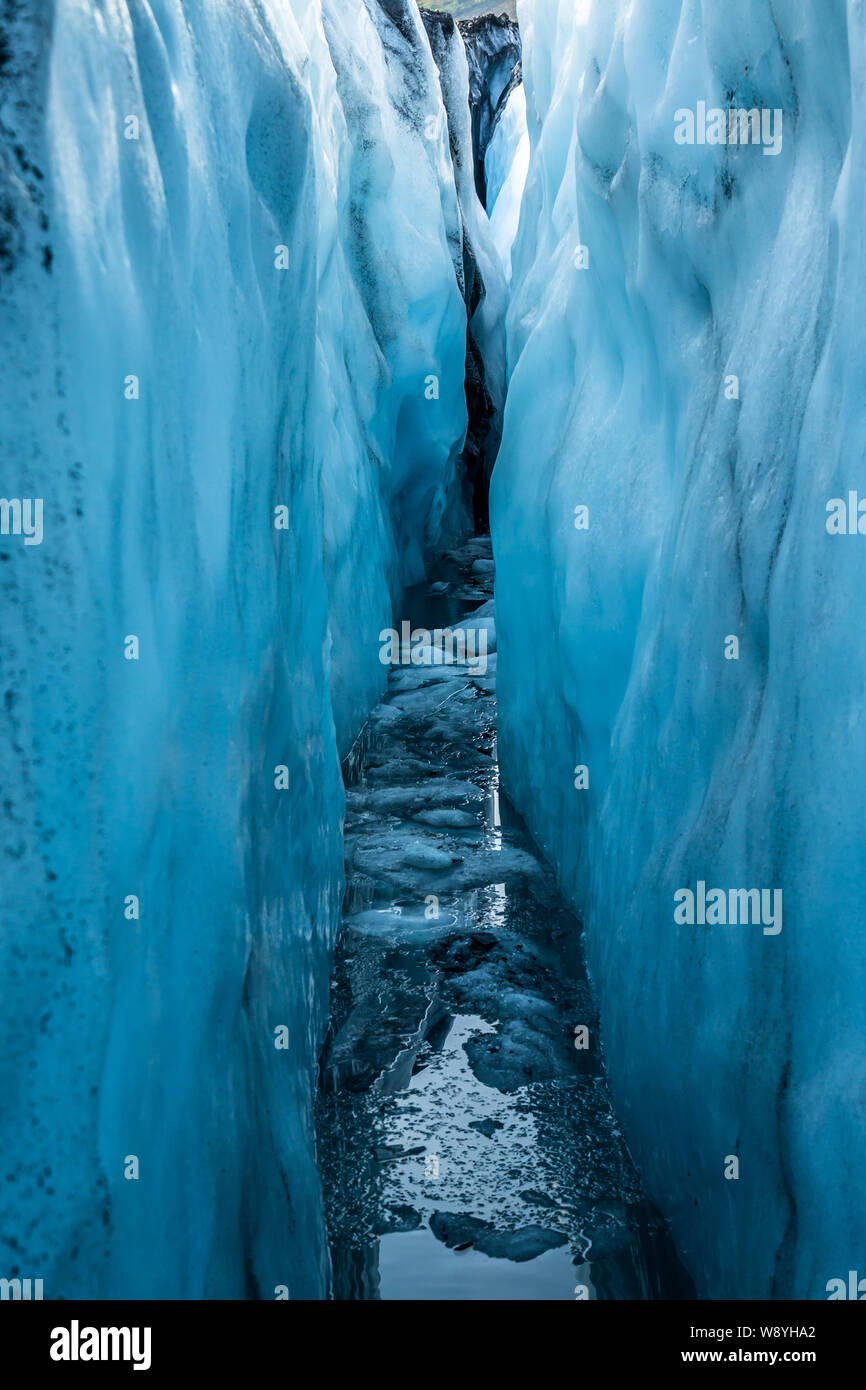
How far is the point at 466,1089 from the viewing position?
3.88 meters

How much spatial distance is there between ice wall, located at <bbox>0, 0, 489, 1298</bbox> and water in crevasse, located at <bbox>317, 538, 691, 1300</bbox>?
0.24 metres

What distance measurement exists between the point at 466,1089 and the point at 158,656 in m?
2.20

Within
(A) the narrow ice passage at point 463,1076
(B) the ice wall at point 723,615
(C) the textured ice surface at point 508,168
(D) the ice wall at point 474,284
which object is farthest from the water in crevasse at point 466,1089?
(C) the textured ice surface at point 508,168

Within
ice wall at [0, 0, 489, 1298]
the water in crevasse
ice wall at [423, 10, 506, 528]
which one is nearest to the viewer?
ice wall at [0, 0, 489, 1298]

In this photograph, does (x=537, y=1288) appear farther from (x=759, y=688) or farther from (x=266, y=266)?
(x=266, y=266)

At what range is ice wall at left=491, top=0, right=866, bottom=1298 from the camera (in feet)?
7.48

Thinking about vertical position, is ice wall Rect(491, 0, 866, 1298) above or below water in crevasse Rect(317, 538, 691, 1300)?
above

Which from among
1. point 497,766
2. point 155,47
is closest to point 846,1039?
point 155,47

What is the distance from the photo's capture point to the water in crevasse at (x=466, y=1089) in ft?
10.3

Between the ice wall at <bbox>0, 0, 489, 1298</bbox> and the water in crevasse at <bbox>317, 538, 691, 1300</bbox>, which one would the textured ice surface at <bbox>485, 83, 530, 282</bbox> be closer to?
the water in crevasse at <bbox>317, 538, 691, 1300</bbox>

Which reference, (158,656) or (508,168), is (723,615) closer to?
(158,656)

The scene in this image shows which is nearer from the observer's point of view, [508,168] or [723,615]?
[723,615]

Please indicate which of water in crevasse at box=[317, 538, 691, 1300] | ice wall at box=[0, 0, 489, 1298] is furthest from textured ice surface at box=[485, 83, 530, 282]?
ice wall at box=[0, 0, 489, 1298]

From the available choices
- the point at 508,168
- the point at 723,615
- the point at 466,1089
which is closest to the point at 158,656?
Answer: the point at 723,615
